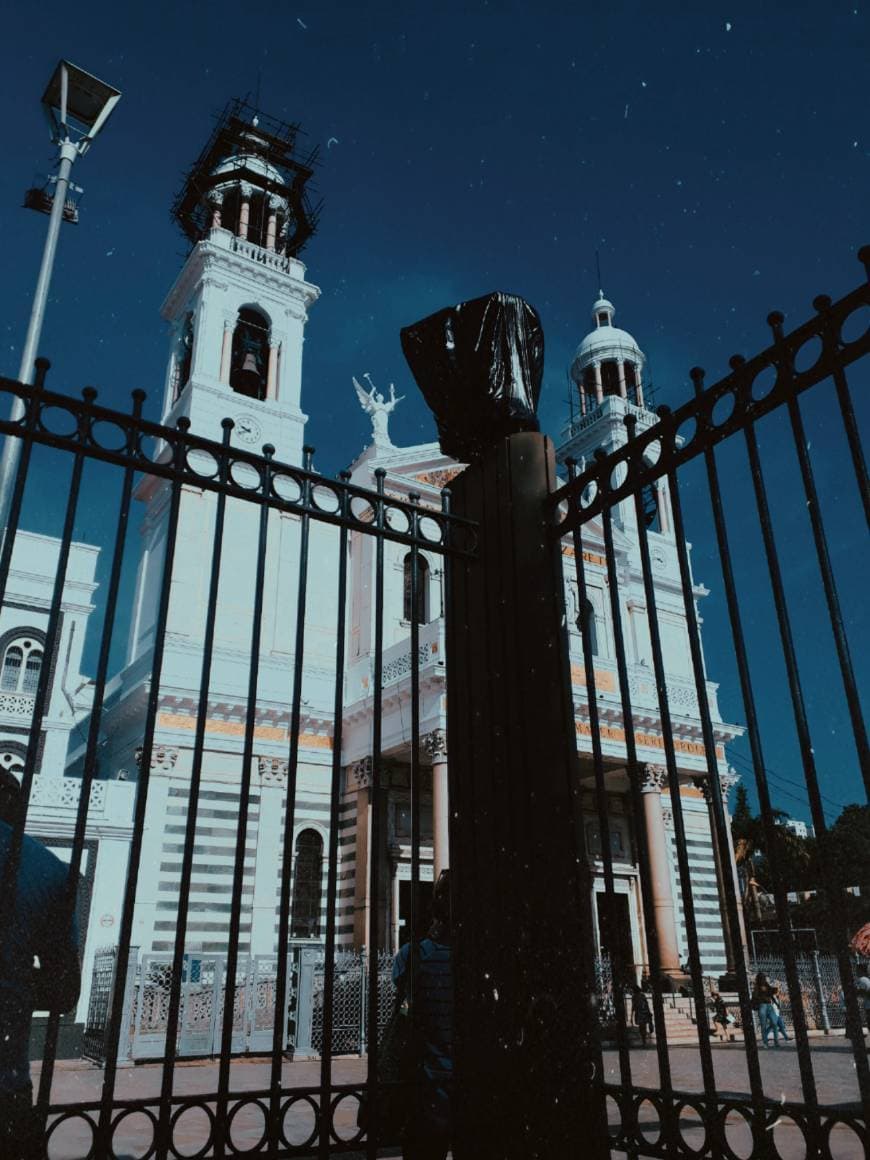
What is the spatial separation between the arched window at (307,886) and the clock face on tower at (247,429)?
10.0 m

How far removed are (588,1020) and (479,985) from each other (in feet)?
1.45

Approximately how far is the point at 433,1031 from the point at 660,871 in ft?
55.0

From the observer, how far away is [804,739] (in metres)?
2.75

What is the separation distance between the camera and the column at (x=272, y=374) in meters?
23.7

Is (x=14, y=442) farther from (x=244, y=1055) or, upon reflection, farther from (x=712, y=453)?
(x=244, y=1055)

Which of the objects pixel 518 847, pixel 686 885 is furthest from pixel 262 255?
pixel 686 885

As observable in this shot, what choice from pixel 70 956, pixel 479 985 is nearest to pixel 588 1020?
pixel 479 985

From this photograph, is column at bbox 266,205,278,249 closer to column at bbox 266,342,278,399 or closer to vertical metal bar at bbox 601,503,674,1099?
column at bbox 266,342,278,399

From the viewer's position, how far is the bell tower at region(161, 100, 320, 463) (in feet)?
74.7

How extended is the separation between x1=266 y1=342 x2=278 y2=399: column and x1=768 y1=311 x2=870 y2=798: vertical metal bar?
2180cm

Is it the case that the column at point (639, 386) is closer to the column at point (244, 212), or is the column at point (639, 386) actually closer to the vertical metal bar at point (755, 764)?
the column at point (244, 212)

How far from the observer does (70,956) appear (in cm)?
308

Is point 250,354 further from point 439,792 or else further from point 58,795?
point 439,792

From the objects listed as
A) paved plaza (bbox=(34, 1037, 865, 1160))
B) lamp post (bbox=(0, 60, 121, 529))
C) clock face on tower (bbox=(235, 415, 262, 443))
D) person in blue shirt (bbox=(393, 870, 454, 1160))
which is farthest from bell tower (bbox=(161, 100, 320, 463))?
person in blue shirt (bbox=(393, 870, 454, 1160))
